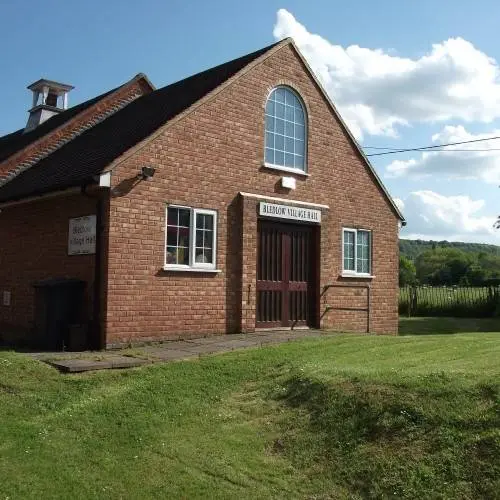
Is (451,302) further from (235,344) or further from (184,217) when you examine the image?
(235,344)

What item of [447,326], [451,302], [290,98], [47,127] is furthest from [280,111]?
[451,302]

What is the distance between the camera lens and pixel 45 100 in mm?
23344

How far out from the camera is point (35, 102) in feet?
77.5

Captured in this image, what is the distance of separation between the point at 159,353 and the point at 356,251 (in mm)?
7542

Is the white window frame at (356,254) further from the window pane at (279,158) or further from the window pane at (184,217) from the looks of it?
the window pane at (184,217)

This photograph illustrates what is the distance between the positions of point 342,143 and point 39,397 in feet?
36.4

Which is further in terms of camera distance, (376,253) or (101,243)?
(376,253)

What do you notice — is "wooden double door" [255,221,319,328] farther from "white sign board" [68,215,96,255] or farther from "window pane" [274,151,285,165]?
"white sign board" [68,215,96,255]

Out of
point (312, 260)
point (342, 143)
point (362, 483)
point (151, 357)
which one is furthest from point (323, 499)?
point (342, 143)

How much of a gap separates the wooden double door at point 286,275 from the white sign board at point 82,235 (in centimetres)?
390

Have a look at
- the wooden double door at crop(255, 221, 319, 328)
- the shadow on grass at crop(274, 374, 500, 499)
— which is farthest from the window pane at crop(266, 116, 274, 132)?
the shadow on grass at crop(274, 374, 500, 499)

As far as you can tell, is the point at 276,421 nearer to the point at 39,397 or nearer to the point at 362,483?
the point at 362,483

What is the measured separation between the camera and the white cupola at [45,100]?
23.0 metres

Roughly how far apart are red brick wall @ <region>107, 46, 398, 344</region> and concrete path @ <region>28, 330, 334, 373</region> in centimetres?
55
